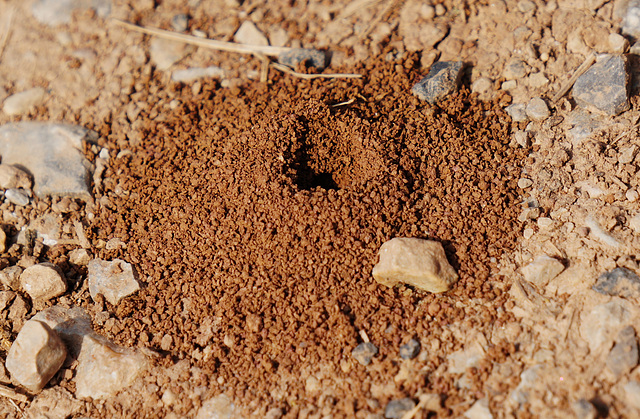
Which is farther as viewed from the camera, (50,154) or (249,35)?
(249,35)

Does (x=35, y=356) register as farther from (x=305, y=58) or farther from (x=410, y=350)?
(x=305, y=58)

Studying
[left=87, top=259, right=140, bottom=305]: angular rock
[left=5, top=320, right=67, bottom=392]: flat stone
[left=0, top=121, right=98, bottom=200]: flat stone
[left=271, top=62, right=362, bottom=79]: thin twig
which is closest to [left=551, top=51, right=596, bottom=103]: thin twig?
[left=271, top=62, right=362, bottom=79]: thin twig

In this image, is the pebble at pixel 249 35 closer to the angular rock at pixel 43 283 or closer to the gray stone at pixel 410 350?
the angular rock at pixel 43 283

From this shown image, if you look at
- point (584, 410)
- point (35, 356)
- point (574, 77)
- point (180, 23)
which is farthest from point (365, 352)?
point (180, 23)

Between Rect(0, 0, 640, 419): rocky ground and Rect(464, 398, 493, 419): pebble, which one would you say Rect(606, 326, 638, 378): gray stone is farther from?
Rect(464, 398, 493, 419): pebble

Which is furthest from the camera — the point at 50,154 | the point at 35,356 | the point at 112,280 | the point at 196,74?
the point at 196,74
